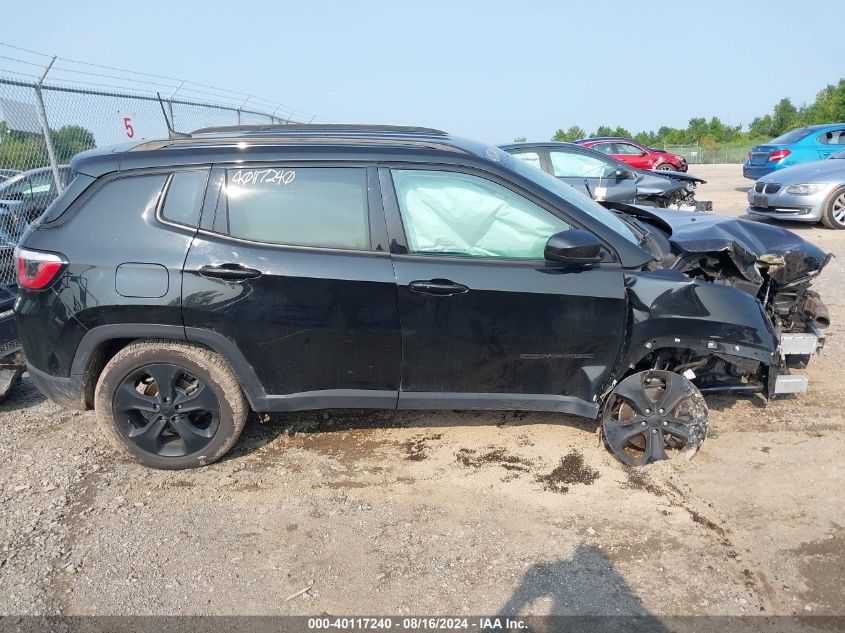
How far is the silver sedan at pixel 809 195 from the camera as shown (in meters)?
9.77

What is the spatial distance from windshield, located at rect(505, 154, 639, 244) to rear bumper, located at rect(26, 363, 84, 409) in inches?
106

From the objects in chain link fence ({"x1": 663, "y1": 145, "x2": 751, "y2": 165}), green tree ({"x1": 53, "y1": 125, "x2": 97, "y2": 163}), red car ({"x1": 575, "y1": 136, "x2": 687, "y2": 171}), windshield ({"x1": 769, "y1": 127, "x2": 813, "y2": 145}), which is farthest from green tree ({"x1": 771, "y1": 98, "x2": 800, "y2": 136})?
green tree ({"x1": 53, "y1": 125, "x2": 97, "y2": 163})

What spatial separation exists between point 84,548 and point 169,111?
29.7 ft

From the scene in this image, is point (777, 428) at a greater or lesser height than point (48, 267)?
lesser

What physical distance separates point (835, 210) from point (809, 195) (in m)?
0.48

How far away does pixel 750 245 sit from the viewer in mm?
3881

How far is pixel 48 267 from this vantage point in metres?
3.23

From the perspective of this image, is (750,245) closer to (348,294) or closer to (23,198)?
(348,294)

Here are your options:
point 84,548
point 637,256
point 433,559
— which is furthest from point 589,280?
point 84,548

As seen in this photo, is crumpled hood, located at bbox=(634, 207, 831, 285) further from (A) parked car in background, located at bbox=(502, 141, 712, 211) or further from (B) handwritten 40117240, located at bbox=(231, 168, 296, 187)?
(A) parked car in background, located at bbox=(502, 141, 712, 211)

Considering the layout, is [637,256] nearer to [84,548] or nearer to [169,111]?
[84,548]

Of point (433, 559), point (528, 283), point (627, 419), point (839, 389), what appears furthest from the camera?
point (839, 389)

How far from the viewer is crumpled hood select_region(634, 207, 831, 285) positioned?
3.61m

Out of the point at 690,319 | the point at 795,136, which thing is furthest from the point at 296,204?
the point at 795,136
